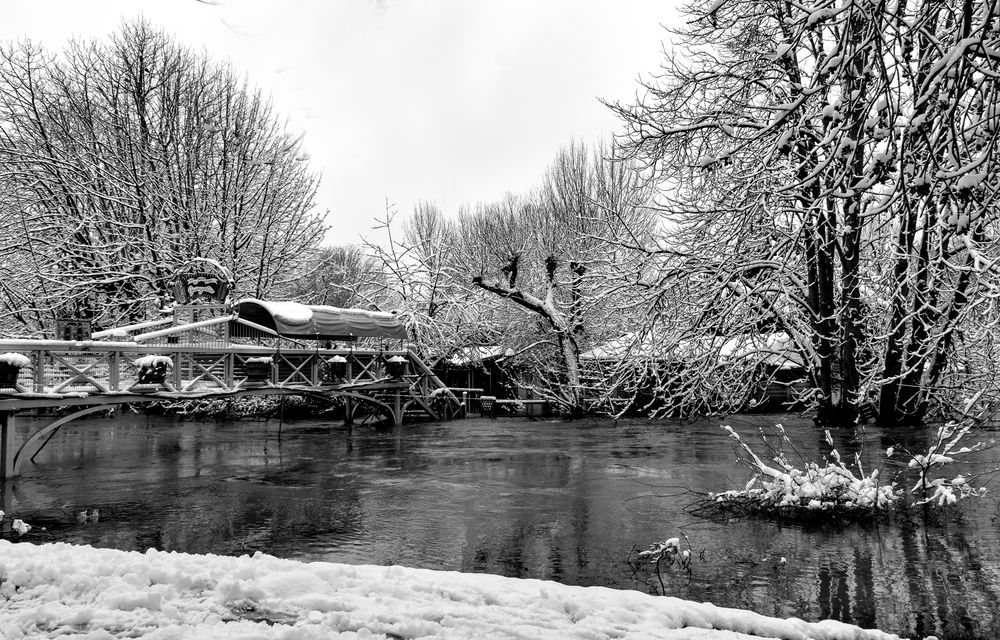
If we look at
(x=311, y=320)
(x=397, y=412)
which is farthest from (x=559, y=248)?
(x=311, y=320)

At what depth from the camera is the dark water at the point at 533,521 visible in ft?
23.7

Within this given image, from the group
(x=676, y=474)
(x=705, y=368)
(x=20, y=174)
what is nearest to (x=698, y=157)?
(x=705, y=368)

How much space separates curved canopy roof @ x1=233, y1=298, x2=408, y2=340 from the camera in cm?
2314

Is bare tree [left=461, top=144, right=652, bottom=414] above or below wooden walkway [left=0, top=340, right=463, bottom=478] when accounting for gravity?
above

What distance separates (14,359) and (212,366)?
7099 mm

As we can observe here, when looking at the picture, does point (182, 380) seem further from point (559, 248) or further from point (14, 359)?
point (559, 248)

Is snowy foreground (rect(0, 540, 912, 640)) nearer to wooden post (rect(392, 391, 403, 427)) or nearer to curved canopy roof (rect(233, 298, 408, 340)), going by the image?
curved canopy roof (rect(233, 298, 408, 340))

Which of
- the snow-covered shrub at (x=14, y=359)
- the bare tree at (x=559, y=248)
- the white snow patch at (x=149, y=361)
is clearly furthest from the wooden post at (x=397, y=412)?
the snow-covered shrub at (x=14, y=359)

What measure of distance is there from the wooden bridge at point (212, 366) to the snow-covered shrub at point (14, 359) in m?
0.02

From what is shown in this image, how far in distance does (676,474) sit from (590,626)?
10.1m

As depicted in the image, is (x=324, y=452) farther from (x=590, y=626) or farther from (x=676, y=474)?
(x=590, y=626)

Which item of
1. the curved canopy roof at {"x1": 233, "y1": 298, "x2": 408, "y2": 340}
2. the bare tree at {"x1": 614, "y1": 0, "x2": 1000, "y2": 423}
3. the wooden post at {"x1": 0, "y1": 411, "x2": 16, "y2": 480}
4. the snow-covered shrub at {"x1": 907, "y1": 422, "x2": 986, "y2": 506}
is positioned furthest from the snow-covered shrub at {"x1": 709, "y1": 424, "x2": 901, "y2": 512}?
the curved canopy roof at {"x1": 233, "y1": 298, "x2": 408, "y2": 340}

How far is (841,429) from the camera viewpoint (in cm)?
1962

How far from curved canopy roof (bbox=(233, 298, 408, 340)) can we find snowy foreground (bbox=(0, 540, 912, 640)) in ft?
56.3
